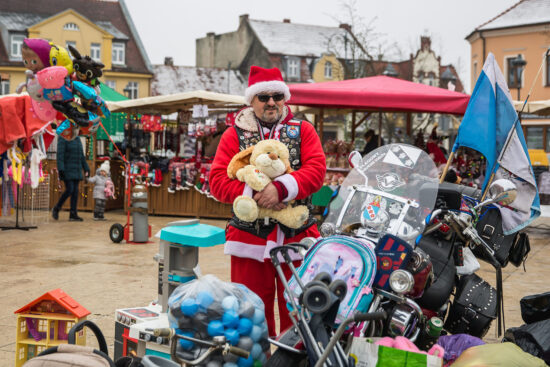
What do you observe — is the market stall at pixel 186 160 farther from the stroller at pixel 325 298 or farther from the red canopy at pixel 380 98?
the stroller at pixel 325 298

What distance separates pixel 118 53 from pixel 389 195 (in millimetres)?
41751

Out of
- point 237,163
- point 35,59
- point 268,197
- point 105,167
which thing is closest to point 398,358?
point 268,197

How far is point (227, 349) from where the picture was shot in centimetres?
283

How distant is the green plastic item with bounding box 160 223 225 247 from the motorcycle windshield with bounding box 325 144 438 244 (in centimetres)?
78

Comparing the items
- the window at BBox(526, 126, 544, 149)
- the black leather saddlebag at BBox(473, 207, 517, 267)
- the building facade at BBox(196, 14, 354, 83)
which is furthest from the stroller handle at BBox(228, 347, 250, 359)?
the building facade at BBox(196, 14, 354, 83)

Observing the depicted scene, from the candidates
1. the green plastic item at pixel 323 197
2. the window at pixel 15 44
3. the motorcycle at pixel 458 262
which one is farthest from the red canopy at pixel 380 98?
the window at pixel 15 44

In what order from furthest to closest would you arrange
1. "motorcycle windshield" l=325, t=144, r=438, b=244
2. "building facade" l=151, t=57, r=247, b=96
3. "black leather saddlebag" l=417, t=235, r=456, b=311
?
"building facade" l=151, t=57, r=247, b=96
"black leather saddlebag" l=417, t=235, r=456, b=311
"motorcycle windshield" l=325, t=144, r=438, b=244

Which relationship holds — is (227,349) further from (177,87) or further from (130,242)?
(177,87)

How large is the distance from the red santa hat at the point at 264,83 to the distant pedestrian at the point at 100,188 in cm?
956

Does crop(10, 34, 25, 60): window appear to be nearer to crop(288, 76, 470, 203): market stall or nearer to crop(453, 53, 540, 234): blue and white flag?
Result: crop(288, 76, 470, 203): market stall

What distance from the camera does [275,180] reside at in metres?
3.58

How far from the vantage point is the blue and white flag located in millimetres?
4473

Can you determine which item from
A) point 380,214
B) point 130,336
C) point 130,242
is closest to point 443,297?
point 380,214

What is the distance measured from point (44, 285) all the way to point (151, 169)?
7.39 meters
